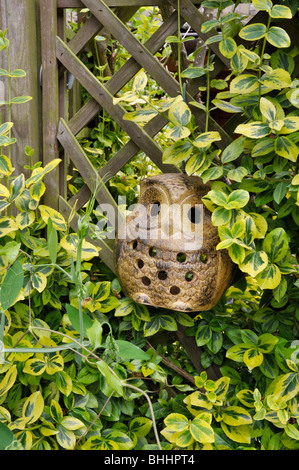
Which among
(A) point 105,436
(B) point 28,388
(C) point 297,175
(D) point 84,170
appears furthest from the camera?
(D) point 84,170

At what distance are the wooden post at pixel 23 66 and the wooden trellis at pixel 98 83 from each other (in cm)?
6

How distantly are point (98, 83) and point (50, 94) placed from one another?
17 cm

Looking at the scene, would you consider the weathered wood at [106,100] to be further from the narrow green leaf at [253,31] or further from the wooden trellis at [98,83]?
the narrow green leaf at [253,31]

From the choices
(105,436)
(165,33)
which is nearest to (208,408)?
(105,436)

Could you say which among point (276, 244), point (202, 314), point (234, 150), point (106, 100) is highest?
point (106, 100)

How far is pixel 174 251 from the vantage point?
3.67ft

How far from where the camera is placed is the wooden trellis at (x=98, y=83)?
4.19 ft

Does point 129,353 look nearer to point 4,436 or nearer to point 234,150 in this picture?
point 4,436

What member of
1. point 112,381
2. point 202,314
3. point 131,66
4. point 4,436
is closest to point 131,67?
point 131,66

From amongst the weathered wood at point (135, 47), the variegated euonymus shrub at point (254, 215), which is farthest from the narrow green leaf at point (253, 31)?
the weathered wood at point (135, 47)

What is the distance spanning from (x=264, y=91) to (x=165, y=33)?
399 millimetres

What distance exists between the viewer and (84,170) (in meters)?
1.41
